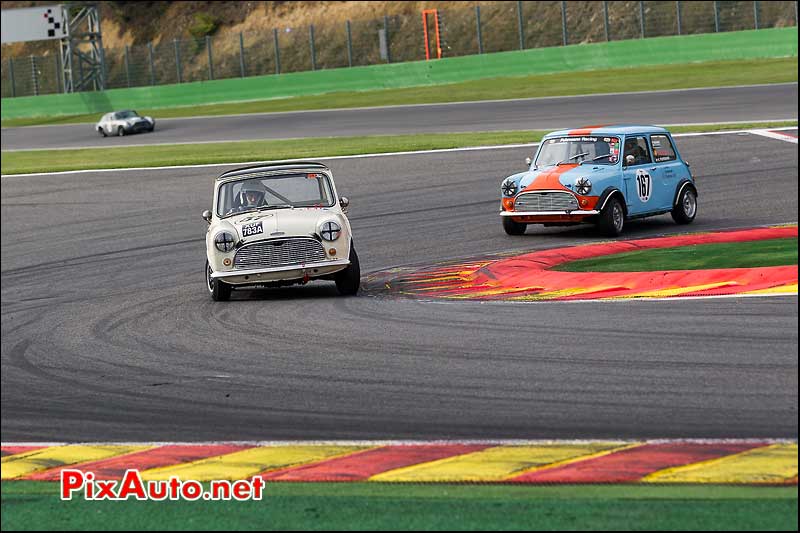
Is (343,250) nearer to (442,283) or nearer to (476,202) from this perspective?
(442,283)

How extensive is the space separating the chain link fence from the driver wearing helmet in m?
33.4

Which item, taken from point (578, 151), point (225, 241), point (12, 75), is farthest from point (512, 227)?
point (12, 75)

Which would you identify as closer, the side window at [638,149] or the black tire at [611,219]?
the black tire at [611,219]

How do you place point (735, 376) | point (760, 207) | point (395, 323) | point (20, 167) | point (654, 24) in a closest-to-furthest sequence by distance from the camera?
point (735, 376)
point (395, 323)
point (760, 207)
point (20, 167)
point (654, 24)

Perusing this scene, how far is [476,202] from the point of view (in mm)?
21750

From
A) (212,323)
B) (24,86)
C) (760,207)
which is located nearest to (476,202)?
(760,207)

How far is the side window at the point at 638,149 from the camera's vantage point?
698 inches

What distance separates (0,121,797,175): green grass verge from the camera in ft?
95.2

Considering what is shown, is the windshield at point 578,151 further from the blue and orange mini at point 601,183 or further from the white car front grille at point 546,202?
the white car front grille at point 546,202

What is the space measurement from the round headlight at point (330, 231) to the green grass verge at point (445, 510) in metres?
7.33

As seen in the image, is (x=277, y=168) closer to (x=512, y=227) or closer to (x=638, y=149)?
(x=512, y=227)

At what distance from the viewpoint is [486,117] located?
35.5 meters

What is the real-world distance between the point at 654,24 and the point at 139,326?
41.4 meters

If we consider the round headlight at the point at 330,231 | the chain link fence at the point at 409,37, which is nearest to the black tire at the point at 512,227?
the round headlight at the point at 330,231
